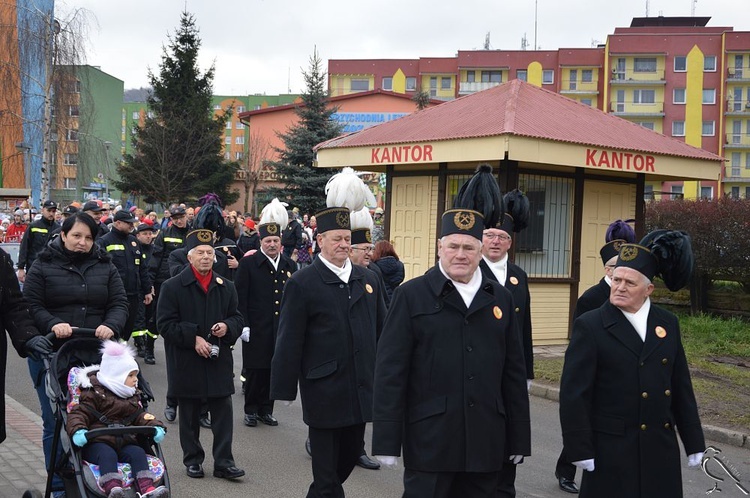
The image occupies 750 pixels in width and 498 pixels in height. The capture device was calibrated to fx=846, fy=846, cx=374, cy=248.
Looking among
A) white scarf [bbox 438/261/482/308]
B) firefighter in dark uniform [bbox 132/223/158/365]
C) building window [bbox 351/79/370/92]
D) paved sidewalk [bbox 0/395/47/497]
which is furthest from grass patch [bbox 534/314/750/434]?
building window [bbox 351/79/370/92]

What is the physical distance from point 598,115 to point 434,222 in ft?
14.0

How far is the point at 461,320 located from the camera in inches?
179

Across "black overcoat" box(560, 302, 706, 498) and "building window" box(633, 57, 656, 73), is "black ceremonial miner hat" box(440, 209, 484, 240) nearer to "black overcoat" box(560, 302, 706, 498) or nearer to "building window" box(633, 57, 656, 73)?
"black overcoat" box(560, 302, 706, 498)

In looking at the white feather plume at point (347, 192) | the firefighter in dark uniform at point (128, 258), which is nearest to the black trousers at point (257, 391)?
the white feather plume at point (347, 192)

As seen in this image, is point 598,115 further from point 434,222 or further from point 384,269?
point 384,269

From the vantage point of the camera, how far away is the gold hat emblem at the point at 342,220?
6.42 metres

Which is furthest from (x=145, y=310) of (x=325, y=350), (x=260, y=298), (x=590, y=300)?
(x=590, y=300)

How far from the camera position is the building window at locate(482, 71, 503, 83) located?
74.4 m

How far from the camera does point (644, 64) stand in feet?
232

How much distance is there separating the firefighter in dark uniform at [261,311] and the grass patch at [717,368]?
4376 millimetres

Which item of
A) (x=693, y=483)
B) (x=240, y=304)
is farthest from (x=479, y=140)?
(x=693, y=483)

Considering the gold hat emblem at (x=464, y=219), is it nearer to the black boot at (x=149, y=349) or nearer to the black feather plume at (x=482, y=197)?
the black feather plume at (x=482, y=197)

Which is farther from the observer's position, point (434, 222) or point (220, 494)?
point (434, 222)

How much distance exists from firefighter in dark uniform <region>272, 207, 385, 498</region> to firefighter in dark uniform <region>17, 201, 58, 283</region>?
9.47 m
